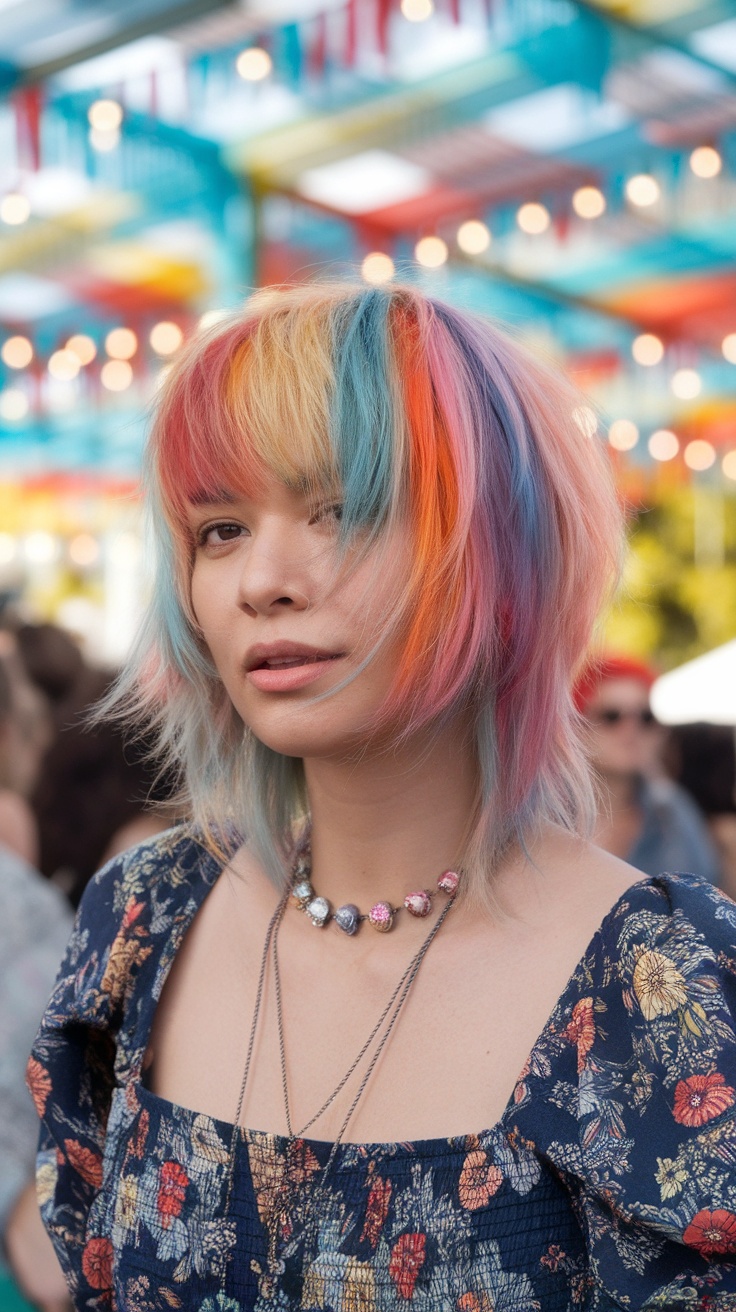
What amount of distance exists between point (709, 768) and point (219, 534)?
3.25 meters

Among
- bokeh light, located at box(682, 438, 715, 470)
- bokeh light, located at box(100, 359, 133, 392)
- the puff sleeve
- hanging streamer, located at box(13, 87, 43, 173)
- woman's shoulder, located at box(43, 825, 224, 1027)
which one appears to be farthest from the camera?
bokeh light, located at box(682, 438, 715, 470)

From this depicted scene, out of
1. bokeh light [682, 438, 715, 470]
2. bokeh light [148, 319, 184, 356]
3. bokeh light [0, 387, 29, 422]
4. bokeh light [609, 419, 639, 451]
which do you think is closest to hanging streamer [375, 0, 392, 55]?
bokeh light [148, 319, 184, 356]

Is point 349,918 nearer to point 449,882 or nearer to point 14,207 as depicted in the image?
point 449,882

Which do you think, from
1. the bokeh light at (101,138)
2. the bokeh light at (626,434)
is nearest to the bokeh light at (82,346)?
the bokeh light at (101,138)

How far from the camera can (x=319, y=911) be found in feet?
3.79

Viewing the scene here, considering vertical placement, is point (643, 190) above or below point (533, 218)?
below

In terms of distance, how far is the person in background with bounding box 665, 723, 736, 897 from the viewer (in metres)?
4.03

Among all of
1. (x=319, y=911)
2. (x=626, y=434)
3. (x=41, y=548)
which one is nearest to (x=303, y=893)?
(x=319, y=911)

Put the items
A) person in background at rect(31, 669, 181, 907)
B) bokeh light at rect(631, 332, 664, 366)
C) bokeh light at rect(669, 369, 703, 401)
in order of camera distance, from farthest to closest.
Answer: bokeh light at rect(669, 369, 703, 401) < bokeh light at rect(631, 332, 664, 366) < person in background at rect(31, 669, 181, 907)

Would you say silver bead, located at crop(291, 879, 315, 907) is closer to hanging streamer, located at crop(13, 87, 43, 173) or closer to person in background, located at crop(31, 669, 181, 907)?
person in background, located at crop(31, 669, 181, 907)

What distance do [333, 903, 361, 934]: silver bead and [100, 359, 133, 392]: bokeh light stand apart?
6.81m

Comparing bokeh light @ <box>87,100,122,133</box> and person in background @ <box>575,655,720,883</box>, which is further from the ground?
bokeh light @ <box>87,100,122,133</box>

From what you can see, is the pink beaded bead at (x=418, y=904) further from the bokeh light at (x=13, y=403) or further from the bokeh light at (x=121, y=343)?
the bokeh light at (x=13, y=403)

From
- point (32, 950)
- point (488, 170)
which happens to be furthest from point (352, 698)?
point (488, 170)
